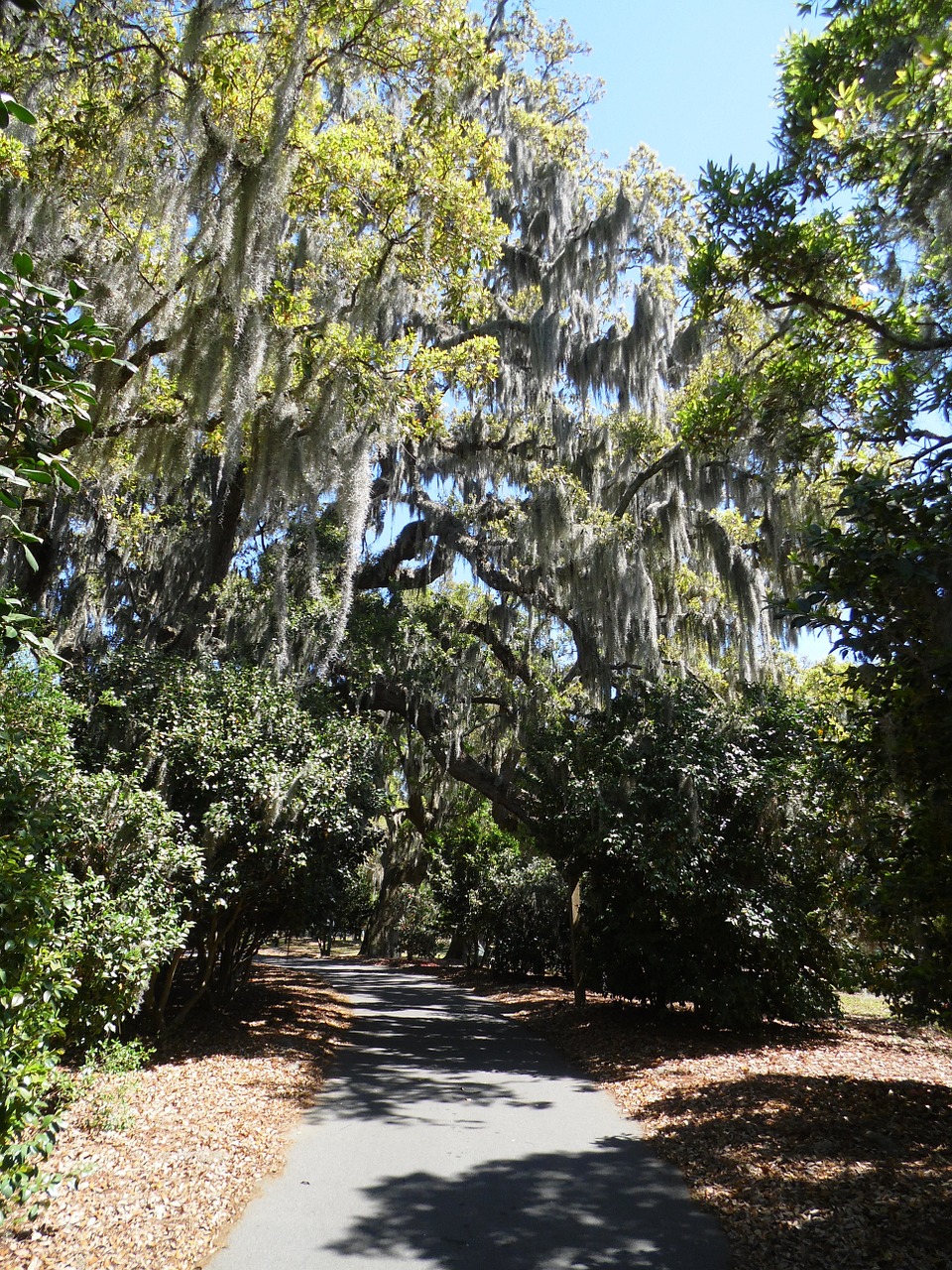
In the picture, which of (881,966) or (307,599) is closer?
(881,966)

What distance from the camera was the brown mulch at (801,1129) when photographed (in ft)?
10.9

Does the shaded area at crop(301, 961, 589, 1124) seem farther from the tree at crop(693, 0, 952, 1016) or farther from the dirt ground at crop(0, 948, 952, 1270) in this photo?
the tree at crop(693, 0, 952, 1016)

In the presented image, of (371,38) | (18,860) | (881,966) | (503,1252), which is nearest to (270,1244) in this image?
(503,1252)

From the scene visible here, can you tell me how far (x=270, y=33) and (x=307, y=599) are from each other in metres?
6.61

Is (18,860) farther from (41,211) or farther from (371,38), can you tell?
(371,38)

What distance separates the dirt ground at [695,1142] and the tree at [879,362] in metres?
0.90

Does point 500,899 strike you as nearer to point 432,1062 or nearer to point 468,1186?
point 432,1062

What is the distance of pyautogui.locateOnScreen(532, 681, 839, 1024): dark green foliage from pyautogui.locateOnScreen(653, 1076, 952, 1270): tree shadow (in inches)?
80.6

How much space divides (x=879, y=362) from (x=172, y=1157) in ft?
23.8

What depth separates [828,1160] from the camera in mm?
4117

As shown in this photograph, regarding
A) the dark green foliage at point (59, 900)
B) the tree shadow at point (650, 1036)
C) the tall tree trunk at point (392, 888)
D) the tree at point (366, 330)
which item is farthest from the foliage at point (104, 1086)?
the tall tree trunk at point (392, 888)

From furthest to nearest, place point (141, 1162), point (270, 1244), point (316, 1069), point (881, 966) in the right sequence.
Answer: point (316, 1069), point (881, 966), point (141, 1162), point (270, 1244)

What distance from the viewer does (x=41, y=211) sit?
20.0 ft

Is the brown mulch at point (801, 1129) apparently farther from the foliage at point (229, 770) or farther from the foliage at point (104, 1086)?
the foliage at point (229, 770)
